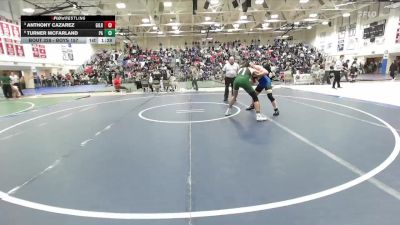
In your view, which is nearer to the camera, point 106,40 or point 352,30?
point 106,40

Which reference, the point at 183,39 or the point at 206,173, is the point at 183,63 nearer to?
the point at 183,39

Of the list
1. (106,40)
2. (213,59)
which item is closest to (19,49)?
(106,40)

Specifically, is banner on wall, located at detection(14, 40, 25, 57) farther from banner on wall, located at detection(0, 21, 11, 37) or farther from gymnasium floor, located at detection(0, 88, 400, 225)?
gymnasium floor, located at detection(0, 88, 400, 225)

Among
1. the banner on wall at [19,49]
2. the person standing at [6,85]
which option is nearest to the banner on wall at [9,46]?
the banner on wall at [19,49]

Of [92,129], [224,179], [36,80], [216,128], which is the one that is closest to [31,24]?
[92,129]

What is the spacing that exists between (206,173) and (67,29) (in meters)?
10.6

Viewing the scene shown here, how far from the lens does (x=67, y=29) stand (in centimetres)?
1166

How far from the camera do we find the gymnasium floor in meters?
2.63

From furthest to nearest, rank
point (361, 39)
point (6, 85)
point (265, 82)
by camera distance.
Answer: point (361, 39)
point (6, 85)
point (265, 82)

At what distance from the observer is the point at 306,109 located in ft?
26.6

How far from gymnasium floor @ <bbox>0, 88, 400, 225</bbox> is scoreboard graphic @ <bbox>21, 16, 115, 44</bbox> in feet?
20.6

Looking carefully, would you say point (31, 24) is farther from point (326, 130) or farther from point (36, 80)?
point (36, 80)

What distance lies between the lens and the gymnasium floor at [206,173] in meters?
2.63

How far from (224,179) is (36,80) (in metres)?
28.2
